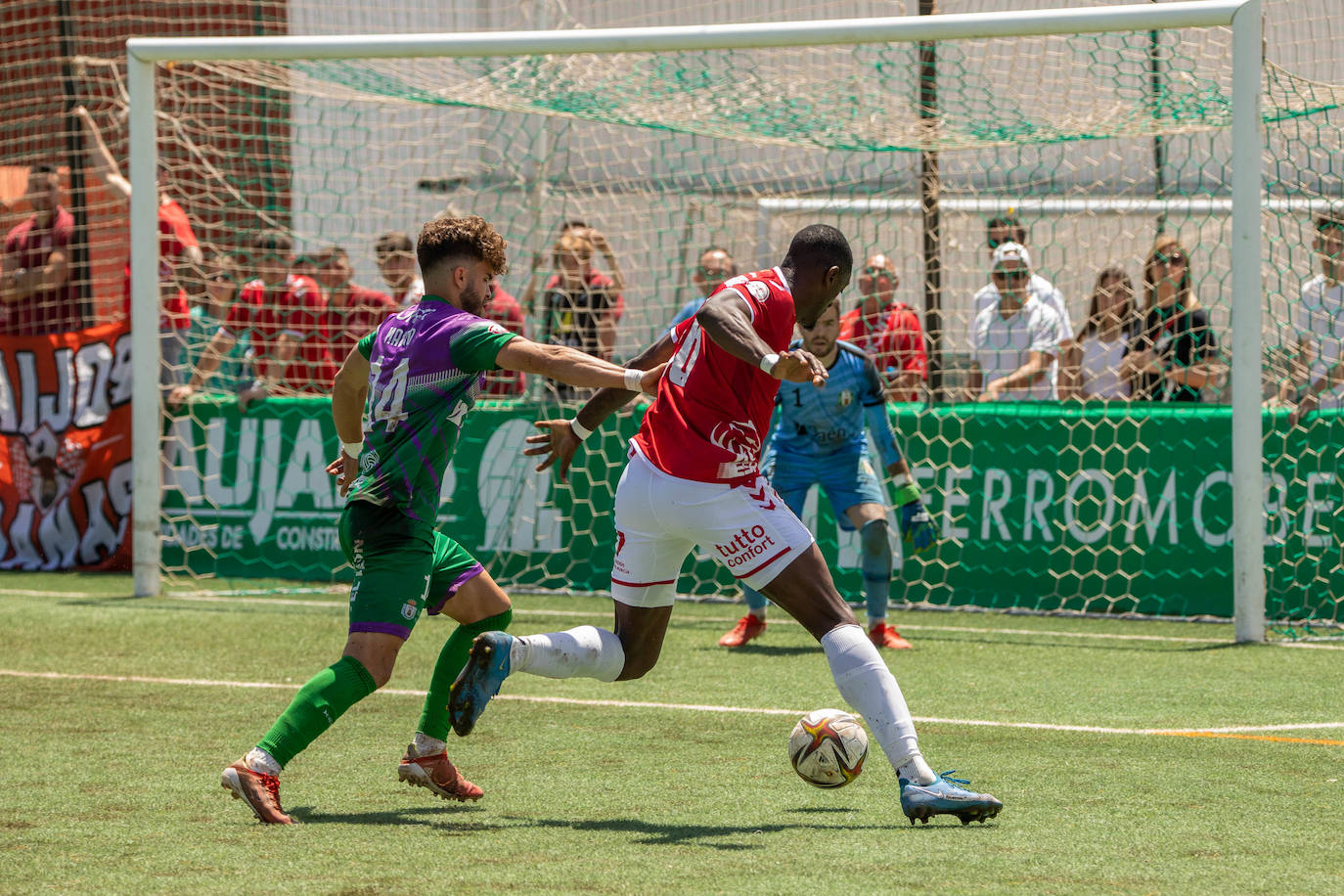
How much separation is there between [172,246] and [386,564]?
8.47 meters

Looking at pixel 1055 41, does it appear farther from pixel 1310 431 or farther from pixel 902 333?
pixel 1310 431

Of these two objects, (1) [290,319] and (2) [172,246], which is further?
(1) [290,319]

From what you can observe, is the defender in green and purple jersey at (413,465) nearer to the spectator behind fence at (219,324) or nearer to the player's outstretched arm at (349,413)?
the player's outstretched arm at (349,413)

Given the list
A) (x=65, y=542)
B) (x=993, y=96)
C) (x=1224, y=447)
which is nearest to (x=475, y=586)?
(x=1224, y=447)

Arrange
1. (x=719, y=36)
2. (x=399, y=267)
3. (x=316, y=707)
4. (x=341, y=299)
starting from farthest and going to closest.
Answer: (x=341, y=299)
(x=399, y=267)
(x=719, y=36)
(x=316, y=707)

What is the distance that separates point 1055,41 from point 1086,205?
1.23 meters

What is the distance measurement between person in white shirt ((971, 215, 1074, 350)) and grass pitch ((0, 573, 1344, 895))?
9.00 ft

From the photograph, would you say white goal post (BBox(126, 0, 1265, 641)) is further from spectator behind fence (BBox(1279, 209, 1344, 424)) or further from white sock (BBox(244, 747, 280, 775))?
white sock (BBox(244, 747, 280, 775))

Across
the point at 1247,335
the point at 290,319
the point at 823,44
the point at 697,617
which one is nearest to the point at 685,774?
the point at 697,617

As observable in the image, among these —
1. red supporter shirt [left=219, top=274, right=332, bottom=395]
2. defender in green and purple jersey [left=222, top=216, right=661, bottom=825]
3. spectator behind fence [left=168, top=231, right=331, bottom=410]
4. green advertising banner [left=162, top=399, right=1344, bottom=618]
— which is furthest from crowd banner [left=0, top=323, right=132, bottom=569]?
defender in green and purple jersey [left=222, top=216, right=661, bottom=825]

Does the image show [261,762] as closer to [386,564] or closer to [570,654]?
[386,564]

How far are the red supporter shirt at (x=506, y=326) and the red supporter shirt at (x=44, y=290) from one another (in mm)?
3843

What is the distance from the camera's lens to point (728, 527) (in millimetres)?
5441

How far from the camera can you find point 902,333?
12438 mm
